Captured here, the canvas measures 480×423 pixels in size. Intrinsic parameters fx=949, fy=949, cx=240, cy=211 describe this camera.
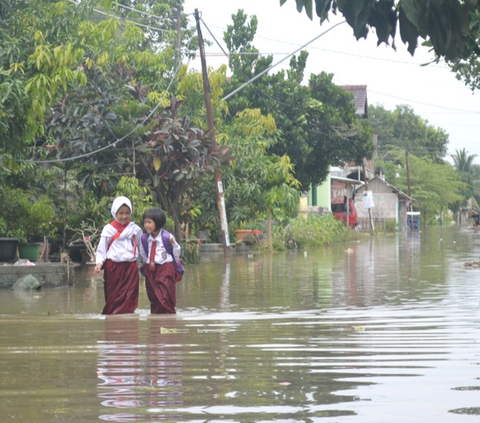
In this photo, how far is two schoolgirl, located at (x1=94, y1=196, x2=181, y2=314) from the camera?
1011cm

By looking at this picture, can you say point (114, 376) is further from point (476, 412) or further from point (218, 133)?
point (218, 133)

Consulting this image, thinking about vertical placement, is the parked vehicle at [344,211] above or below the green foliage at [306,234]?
above

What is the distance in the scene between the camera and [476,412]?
4680 mm

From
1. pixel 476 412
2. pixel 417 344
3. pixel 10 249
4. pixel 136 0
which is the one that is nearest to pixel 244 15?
pixel 136 0

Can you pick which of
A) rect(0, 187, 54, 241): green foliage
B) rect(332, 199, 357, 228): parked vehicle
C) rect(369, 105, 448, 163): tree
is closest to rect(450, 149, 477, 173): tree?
rect(369, 105, 448, 163): tree

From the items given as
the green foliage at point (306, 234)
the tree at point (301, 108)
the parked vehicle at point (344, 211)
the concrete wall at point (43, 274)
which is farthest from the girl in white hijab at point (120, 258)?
the parked vehicle at point (344, 211)

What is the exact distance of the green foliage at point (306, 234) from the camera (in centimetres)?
3450

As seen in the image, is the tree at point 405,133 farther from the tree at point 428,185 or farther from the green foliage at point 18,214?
the green foliage at point 18,214

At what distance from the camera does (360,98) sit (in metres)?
64.1

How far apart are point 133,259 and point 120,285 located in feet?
1.03

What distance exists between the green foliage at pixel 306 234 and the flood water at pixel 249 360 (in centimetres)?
2093

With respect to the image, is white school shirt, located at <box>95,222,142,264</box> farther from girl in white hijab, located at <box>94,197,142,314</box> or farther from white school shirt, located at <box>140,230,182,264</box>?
white school shirt, located at <box>140,230,182,264</box>

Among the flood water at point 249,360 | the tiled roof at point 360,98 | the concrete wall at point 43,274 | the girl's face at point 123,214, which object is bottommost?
the flood water at point 249,360

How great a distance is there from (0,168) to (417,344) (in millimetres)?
10278
